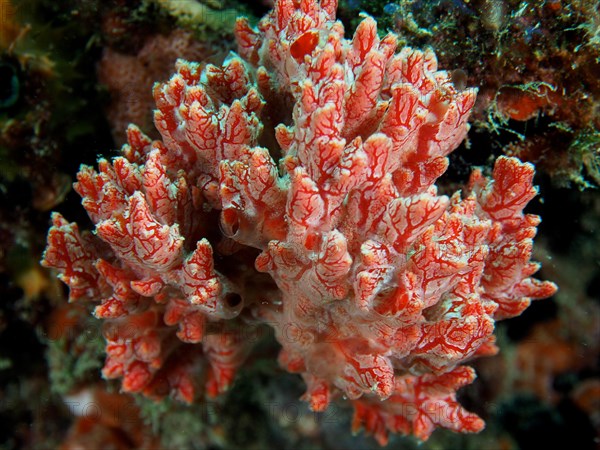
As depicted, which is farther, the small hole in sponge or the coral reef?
the small hole in sponge

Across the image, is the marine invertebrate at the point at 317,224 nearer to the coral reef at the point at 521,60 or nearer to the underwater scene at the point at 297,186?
the underwater scene at the point at 297,186

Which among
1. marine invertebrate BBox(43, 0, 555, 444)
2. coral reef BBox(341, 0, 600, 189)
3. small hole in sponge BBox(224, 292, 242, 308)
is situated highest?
coral reef BBox(341, 0, 600, 189)

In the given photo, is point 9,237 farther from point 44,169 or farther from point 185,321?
point 185,321

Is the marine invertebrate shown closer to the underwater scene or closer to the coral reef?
the underwater scene

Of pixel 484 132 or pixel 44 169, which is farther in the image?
pixel 44 169

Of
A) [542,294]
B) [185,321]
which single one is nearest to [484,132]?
[542,294]

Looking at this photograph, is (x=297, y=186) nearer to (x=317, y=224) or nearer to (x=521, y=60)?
(x=317, y=224)

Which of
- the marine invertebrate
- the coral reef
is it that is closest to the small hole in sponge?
the marine invertebrate

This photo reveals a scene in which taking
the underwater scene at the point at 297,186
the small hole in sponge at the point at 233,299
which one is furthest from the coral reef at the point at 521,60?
the small hole in sponge at the point at 233,299
